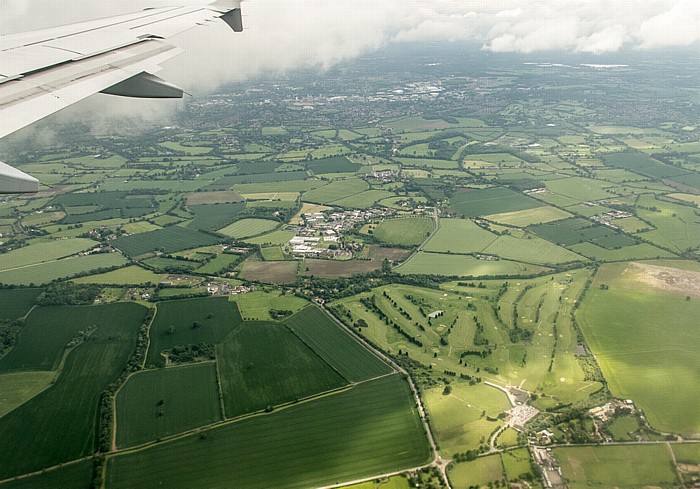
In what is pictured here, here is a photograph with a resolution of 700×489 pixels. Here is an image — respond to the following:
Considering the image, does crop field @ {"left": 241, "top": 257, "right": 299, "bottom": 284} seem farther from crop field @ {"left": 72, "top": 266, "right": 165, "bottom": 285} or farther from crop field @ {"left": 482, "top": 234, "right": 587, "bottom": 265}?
crop field @ {"left": 482, "top": 234, "right": 587, "bottom": 265}

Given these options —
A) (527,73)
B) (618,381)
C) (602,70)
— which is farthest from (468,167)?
(602,70)

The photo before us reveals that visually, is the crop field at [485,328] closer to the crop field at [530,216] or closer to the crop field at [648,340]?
the crop field at [648,340]

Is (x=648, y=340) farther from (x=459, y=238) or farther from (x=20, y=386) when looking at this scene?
(x=20, y=386)

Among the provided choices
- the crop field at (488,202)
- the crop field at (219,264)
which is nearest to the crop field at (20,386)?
the crop field at (219,264)

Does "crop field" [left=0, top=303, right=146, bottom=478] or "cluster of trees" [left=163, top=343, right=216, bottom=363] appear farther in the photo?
"cluster of trees" [left=163, top=343, right=216, bottom=363]

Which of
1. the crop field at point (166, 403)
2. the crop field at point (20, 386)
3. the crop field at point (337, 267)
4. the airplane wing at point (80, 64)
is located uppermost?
the airplane wing at point (80, 64)

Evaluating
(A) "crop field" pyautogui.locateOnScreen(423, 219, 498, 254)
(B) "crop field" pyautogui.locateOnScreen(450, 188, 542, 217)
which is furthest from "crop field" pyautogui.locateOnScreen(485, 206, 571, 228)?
(A) "crop field" pyautogui.locateOnScreen(423, 219, 498, 254)

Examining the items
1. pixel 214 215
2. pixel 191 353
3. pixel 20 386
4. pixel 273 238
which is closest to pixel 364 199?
pixel 273 238

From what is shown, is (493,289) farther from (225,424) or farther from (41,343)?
(41,343)
